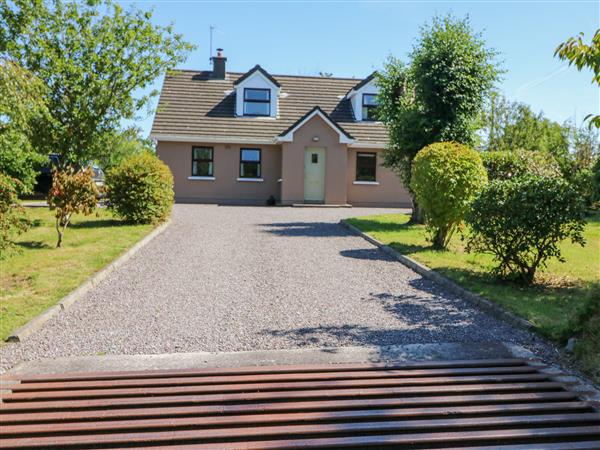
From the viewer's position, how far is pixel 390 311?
695cm

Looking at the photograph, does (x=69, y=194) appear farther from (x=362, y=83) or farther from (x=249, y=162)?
(x=362, y=83)

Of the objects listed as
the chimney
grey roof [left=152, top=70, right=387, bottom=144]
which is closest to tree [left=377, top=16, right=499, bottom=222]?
grey roof [left=152, top=70, right=387, bottom=144]

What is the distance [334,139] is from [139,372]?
19.8 metres

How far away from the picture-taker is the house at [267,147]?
23.8 m

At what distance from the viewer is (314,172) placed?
79.2 feet

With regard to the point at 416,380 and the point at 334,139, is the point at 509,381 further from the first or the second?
the point at 334,139

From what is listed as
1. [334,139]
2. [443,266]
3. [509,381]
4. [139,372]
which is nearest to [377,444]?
[509,381]

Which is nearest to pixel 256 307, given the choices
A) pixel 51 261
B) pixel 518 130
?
pixel 51 261

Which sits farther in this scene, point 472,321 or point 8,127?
point 8,127

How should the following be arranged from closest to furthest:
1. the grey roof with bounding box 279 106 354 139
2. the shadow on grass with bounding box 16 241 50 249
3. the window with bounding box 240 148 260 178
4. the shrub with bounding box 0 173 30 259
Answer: the shrub with bounding box 0 173 30 259, the shadow on grass with bounding box 16 241 50 249, the grey roof with bounding box 279 106 354 139, the window with bounding box 240 148 260 178

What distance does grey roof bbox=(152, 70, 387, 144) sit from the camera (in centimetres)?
2441

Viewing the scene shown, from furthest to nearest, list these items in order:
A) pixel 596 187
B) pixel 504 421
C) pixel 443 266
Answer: pixel 443 266 → pixel 596 187 → pixel 504 421

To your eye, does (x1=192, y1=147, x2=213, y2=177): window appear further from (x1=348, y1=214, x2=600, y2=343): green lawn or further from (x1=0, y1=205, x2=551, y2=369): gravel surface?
(x1=0, y1=205, x2=551, y2=369): gravel surface

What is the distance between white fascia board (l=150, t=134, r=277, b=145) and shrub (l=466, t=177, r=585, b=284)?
16.9 m
